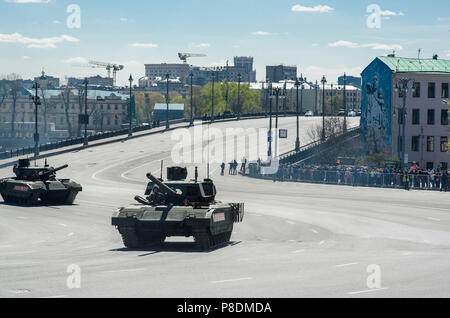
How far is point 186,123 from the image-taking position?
122625 mm

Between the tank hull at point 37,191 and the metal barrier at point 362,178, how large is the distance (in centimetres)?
2516

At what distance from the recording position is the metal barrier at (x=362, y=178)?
5547 cm

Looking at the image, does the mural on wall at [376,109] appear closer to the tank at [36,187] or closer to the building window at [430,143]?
the building window at [430,143]

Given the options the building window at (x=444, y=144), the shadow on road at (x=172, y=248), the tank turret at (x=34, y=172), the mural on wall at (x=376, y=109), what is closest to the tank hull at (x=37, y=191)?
the tank turret at (x=34, y=172)

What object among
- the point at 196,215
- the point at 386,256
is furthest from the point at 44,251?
the point at 386,256

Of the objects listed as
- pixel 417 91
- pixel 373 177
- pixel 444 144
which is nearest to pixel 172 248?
pixel 373 177

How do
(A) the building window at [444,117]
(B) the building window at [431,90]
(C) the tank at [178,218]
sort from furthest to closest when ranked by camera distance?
1. (B) the building window at [431,90]
2. (A) the building window at [444,117]
3. (C) the tank at [178,218]

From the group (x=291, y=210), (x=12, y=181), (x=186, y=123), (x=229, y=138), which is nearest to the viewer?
(x=291, y=210)

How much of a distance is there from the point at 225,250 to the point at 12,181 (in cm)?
2120

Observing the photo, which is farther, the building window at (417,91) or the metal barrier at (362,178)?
the building window at (417,91)

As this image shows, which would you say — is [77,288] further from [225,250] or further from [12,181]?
[12,181]

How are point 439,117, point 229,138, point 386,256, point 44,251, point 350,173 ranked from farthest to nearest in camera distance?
point 229,138
point 439,117
point 350,173
point 44,251
point 386,256

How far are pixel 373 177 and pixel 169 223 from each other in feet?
122
